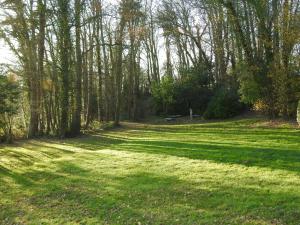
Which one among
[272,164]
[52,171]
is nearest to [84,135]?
[52,171]

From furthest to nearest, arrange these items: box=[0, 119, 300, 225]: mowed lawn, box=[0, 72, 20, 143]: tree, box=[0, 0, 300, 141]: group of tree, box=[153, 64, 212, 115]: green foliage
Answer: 1. box=[153, 64, 212, 115]: green foliage
2. box=[0, 0, 300, 141]: group of tree
3. box=[0, 72, 20, 143]: tree
4. box=[0, 119, 300, 225]: mowed lawn

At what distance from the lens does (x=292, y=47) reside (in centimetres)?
1964

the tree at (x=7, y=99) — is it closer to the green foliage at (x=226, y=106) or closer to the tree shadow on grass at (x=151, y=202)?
the tree shadow on grass at (x=151, y=202)

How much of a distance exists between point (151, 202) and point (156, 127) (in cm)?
1759

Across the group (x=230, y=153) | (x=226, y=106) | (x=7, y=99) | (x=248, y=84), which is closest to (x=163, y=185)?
(x=230, y=153)

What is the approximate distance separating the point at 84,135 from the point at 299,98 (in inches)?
490

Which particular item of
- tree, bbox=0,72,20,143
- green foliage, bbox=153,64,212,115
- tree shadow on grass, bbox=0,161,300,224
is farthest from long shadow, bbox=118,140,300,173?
green foliage, bbox=153,64,212,115

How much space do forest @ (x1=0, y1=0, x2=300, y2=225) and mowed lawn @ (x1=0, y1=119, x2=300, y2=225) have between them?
0.04 meters

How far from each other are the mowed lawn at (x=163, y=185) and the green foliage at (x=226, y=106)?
479 inches

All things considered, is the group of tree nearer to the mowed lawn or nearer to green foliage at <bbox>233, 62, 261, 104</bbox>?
green foliage at <bbox>233, 62, 261, 104</bbox>

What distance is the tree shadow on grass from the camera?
654 centimetres

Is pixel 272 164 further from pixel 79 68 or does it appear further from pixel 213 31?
pixel 213 31

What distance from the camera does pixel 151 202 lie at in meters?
7.75

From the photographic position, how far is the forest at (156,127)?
7723 mm
